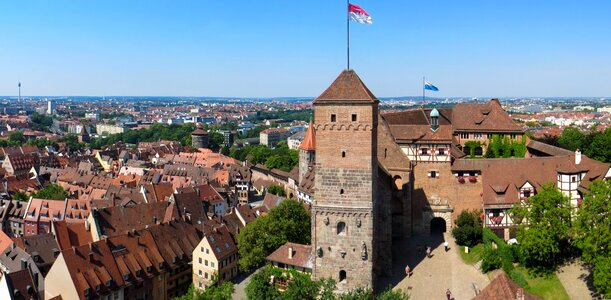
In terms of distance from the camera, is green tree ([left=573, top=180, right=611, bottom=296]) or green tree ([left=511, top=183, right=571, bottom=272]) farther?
green tree ([left=511, top=183, right=571, bottom=272])

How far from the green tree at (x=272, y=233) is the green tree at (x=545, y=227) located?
21363 millimetres

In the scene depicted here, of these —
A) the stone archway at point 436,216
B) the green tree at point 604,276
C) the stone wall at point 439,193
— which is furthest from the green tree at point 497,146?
the green tree at point 604,276

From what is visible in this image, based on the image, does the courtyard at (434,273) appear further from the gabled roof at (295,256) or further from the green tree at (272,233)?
the green tree at (272,233)

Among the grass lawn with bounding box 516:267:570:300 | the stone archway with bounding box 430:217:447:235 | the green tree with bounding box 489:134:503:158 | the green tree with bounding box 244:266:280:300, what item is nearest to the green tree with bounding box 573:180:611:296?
the grass lawn with bounding box 516:267:570:300

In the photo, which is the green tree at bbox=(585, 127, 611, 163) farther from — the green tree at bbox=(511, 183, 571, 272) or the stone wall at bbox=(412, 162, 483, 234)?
the green tree at bbox=(511, 183, 571, 272)

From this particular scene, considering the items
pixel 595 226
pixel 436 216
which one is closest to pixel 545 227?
pixel 595 226

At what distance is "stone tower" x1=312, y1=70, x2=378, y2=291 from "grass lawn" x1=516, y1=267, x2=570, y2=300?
1203 centimetres

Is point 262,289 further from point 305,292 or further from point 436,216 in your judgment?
point 436,216

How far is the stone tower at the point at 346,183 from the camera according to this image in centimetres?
4256

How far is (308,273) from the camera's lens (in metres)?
46.1

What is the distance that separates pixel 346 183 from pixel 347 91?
275 inches

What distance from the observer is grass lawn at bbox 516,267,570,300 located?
40812 millimetres

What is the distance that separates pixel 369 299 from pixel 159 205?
44.9m

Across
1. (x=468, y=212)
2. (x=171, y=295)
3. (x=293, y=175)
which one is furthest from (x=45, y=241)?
(x=293, y=175)
